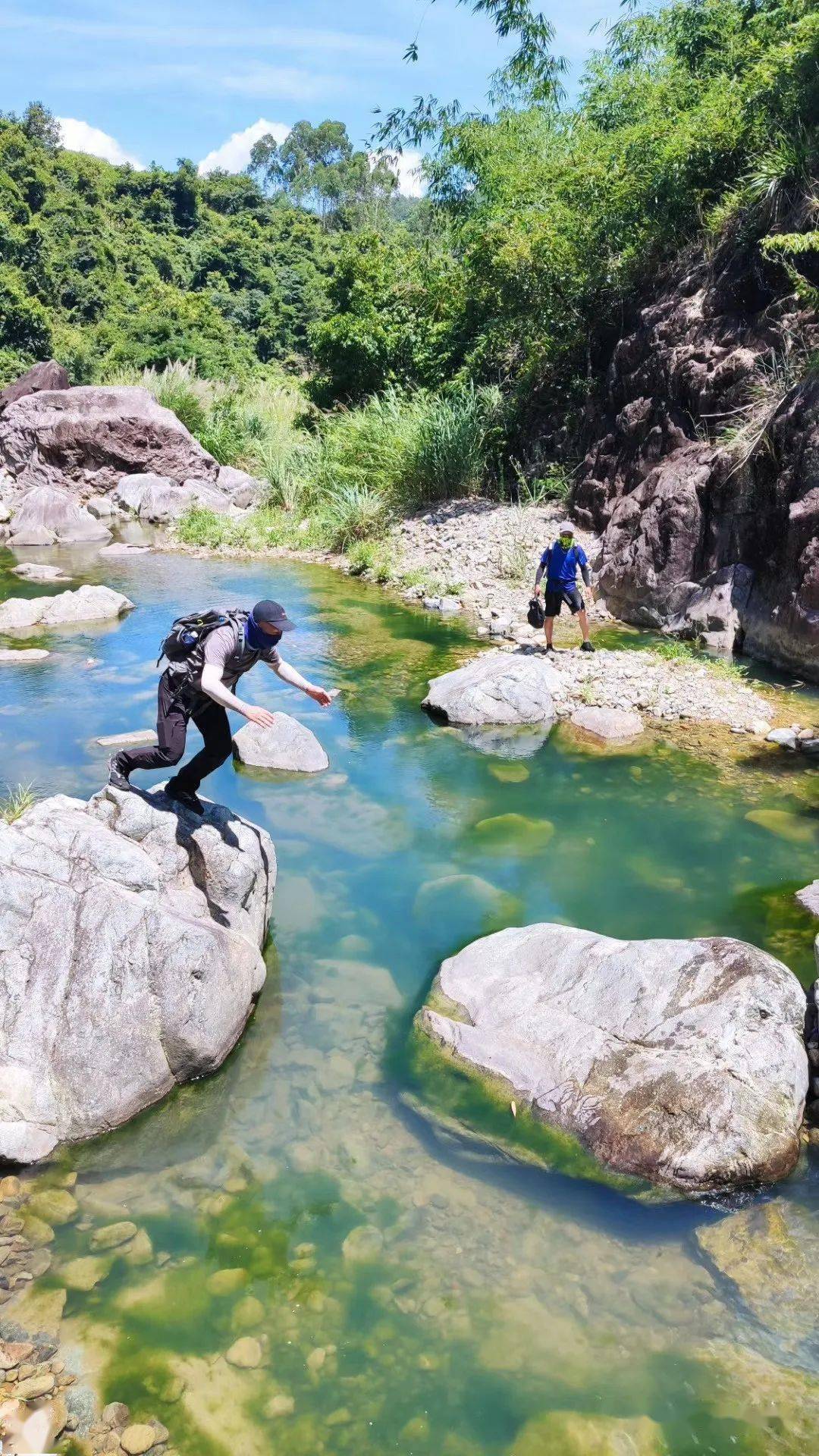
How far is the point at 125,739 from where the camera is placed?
8.79 meters

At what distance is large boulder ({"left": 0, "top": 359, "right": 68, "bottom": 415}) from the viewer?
2341 cm

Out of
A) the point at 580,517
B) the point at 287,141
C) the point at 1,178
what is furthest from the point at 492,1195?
the point at 287,141

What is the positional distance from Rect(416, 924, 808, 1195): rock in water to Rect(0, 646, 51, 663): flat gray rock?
7815mm

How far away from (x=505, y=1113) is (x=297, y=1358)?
58.5 inches

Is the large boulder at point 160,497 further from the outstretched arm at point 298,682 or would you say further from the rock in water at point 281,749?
the outstretched arm at point 298,682

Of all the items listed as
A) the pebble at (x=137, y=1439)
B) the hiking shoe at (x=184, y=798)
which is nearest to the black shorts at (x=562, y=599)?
the hiking shoe at (x=184, y=798)

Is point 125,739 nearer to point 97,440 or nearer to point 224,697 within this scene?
point 224,697

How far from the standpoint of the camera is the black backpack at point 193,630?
5.33 meters

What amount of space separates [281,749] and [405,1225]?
200 inches

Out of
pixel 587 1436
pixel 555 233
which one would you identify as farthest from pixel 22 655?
pixel 555 233

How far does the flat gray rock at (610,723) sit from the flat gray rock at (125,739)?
414 cm

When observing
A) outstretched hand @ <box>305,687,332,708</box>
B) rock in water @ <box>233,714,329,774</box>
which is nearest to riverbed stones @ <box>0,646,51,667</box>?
rock in water @ <box>233,714,329,774</box>

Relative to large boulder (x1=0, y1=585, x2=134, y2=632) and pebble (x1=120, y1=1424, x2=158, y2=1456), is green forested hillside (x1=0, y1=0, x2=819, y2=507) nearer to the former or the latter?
large boulder (x1=0, y1=585, x2=134, y2=632)

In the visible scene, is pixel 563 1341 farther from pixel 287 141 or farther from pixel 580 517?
pixel 287 141
